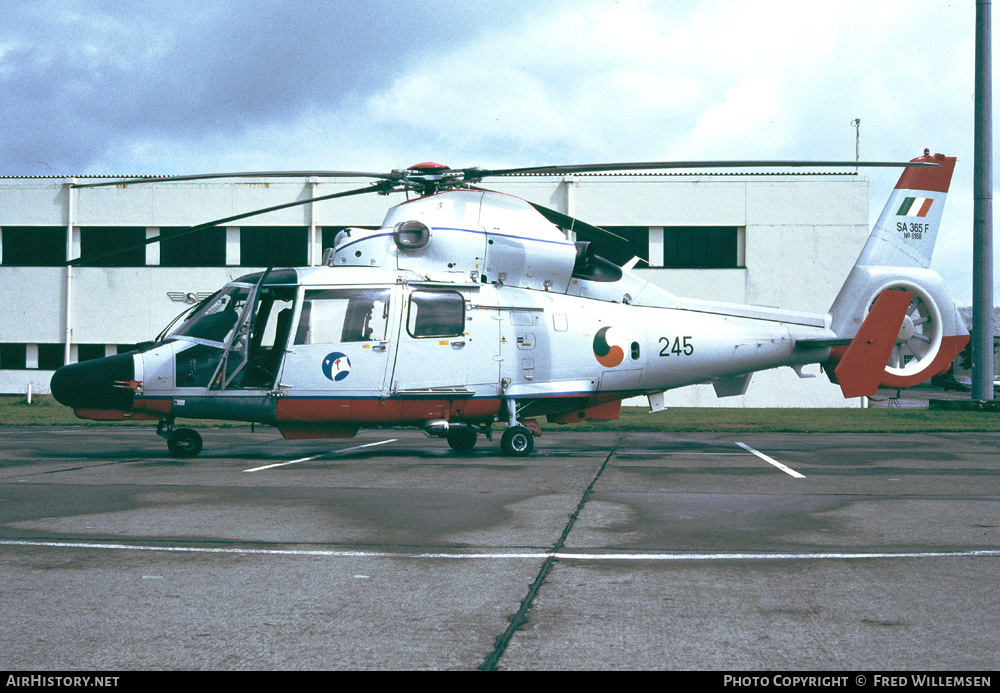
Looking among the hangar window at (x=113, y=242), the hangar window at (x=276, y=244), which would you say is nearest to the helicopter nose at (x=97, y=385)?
the hangar window at (x=276, y=244)

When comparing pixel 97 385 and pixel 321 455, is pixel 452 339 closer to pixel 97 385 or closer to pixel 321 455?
pixel 321 455

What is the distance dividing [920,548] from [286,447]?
488 inches

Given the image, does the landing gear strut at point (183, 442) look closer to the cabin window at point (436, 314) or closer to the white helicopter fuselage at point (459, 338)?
the white helicopter fuselage at point (459, 338)

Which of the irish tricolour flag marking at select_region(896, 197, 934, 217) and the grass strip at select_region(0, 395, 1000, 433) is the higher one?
the irish tricolour flag marking at select_region(896, 197, 934, 217)

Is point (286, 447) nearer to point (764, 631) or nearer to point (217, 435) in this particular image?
point (217, 435)

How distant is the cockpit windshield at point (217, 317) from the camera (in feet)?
44.5

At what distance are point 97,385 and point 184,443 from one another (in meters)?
1.61

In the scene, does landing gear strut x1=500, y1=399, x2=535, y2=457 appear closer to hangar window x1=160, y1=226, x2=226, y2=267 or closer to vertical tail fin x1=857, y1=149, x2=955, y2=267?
vertical tail fin x1=857, y1=149, x2=955, y2=267

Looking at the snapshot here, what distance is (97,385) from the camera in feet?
43.0

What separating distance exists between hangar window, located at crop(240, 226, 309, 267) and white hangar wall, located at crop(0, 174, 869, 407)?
0.17ft

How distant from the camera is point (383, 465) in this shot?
12938 millimetres

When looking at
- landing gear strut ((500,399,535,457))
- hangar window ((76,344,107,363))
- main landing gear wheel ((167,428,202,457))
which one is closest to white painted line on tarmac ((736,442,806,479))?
landing gear strut ((500,399,535,457))

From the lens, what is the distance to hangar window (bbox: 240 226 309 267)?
104ft
